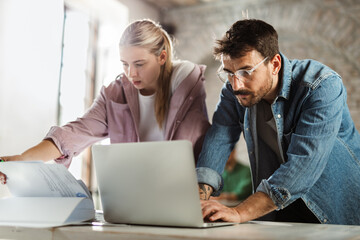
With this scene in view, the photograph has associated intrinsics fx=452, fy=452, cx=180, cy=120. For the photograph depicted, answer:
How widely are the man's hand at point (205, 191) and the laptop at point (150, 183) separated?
11.7 inches

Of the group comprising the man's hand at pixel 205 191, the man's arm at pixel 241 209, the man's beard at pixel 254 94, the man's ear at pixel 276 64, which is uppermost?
→ the man's ear at pixel 276 64

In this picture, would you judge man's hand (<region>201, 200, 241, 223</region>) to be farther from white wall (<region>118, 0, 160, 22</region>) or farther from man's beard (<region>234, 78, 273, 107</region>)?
white wall (<region>118, 0, 160, 22</region>)

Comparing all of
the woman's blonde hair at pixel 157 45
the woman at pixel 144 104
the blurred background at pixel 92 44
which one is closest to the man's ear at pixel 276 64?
the woman at pixel 144 104

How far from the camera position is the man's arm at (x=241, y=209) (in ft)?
3.75

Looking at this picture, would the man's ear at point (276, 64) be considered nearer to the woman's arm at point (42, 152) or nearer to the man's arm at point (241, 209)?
the man's arm at point (241, 209)

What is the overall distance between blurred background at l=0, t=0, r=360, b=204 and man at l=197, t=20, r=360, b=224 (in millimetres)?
1012

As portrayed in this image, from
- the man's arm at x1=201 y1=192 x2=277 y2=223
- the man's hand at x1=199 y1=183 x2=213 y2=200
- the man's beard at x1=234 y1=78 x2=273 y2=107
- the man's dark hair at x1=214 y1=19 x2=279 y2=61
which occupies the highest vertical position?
the man's dark hair at x1=214 y1=19 x2=279 y2=61

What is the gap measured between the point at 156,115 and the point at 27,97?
5.10 ft

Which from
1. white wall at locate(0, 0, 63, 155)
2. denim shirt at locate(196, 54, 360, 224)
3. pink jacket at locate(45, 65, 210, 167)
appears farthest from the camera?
white wall at locate(0, 0, 63, 155)

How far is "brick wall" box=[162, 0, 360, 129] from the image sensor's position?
14.2 ft

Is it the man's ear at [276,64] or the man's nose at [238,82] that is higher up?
the man's ear at [276,64]

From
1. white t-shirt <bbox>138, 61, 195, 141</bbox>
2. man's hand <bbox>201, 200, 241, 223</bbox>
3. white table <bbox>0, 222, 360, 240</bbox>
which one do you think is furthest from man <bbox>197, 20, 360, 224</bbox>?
white table <bbox>0, 222, 360, 240</bbox>

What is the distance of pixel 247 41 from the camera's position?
1.48m

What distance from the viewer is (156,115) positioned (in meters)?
1.83
